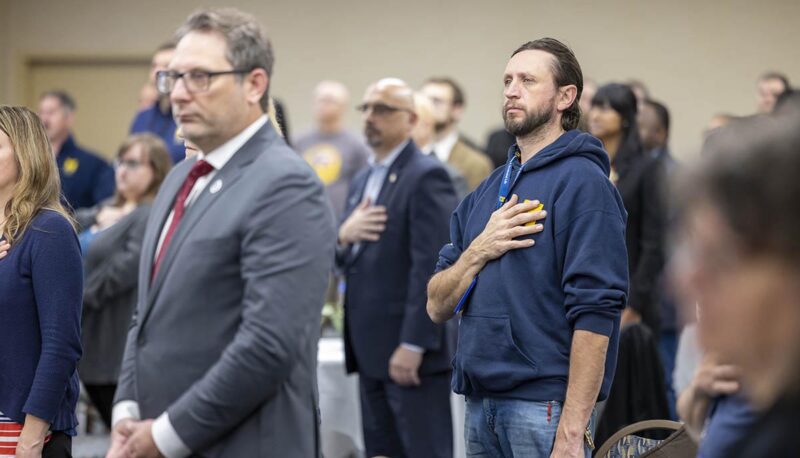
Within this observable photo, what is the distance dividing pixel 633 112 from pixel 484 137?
4.84 metres

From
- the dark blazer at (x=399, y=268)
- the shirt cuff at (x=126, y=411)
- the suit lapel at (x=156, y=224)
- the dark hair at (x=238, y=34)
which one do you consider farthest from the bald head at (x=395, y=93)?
the shirt cuff at (x=126, y=411)

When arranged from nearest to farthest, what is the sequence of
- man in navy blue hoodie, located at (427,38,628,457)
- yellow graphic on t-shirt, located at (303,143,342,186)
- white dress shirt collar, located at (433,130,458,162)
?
man in navy blue hoodie, located at (427,38,628,457) → white dress shirt collar, located at (433,130,458,162) → yellow graphic on t-shirt, located at (303,143,342,186)

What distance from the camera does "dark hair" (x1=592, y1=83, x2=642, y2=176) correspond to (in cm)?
448

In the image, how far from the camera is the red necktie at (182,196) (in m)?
2.23

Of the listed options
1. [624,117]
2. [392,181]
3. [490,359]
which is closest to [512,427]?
[490,359]

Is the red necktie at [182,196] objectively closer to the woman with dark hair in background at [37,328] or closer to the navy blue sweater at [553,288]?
the woman with dark hair in background at [37,328]

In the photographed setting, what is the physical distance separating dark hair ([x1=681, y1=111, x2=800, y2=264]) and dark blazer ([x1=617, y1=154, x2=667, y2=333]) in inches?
127

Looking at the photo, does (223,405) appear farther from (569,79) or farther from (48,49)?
(48,49)

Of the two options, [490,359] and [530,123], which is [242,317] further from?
[530,123]

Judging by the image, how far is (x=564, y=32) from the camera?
9234 millimetres

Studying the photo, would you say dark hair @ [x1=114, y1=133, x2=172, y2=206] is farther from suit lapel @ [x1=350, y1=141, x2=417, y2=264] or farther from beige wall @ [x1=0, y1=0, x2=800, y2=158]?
beige wall @ [x1=0, y1=0, x2=800, y2=158]

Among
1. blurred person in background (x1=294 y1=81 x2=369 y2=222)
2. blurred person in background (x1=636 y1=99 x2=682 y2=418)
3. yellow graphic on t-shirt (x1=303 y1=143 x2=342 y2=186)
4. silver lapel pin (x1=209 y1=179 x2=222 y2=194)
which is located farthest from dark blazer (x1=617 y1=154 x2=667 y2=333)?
yellow graphic on t-shirt (x1=303 y1=143 x2=342 y2=186)

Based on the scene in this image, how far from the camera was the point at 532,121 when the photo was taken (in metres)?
2.74

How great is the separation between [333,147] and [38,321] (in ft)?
17.0
